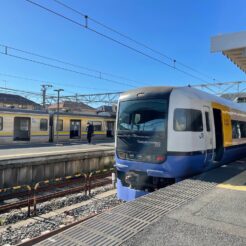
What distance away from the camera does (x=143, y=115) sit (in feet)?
25.2

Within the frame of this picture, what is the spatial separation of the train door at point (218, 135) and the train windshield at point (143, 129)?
2471 millimetres

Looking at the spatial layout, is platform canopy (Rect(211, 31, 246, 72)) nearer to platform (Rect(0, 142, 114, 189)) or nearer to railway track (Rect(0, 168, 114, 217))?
railway track (Rect(0, 168, 114, 217))

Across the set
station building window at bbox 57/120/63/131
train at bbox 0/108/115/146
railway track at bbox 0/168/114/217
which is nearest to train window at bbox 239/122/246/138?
railway track at bbox 0/168/114/217

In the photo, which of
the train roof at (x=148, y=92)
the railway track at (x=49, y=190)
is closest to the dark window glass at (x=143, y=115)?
the train roof at (x=148, y=92)

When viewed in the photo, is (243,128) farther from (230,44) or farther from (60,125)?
(60,125)

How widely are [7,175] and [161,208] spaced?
7966 mm

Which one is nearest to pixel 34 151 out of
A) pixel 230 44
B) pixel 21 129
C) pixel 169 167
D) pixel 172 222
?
pixel 21 129

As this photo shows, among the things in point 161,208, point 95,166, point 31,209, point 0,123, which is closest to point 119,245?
point 161,208

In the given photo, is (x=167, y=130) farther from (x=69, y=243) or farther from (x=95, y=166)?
(x=95, y=166)

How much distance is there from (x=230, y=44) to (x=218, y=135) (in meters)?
2.85

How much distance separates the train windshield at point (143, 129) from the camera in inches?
287

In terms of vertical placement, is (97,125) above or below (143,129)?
above

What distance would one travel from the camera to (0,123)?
1969 centimetres

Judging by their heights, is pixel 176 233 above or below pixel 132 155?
below
